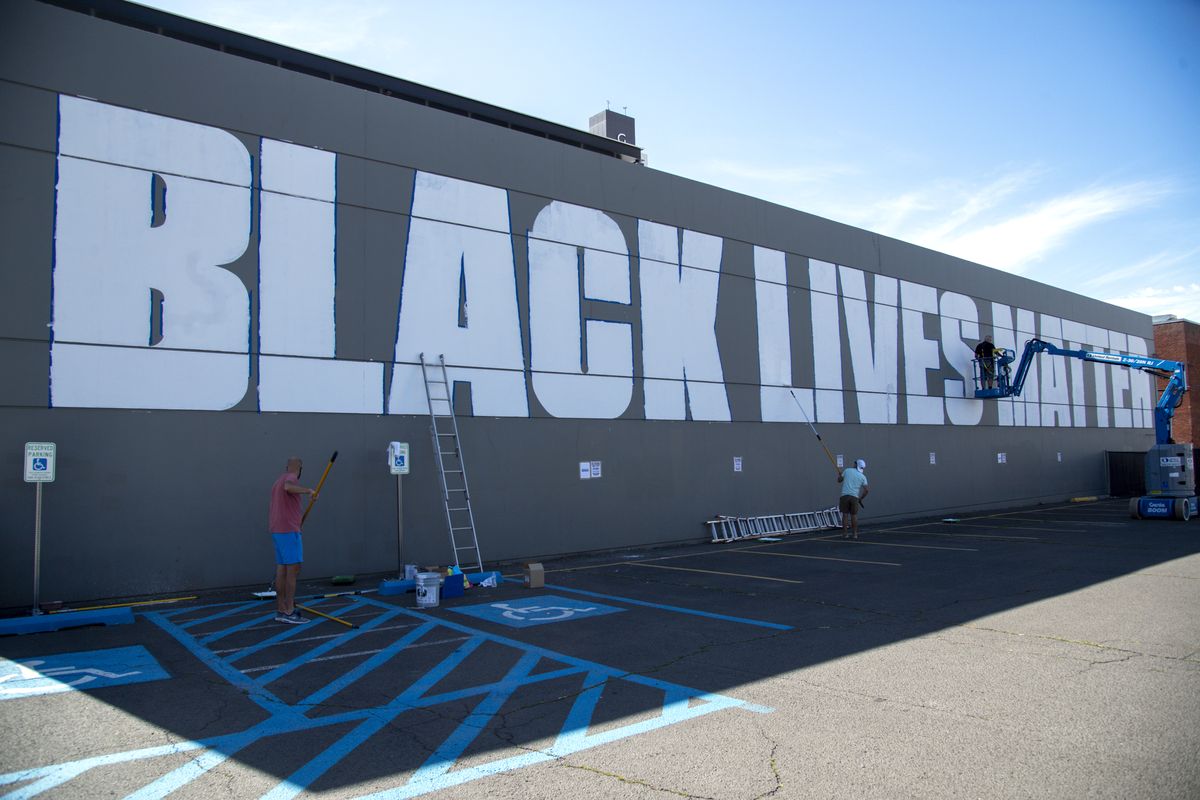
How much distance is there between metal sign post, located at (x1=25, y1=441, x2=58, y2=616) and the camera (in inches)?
386

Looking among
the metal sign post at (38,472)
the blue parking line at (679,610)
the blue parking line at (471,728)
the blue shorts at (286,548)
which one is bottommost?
the blue parking line at (679,610)

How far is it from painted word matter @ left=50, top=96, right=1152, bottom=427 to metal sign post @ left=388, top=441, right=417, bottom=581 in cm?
121

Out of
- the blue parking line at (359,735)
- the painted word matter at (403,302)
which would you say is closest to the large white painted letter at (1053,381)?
the painted word matter at (403,302)

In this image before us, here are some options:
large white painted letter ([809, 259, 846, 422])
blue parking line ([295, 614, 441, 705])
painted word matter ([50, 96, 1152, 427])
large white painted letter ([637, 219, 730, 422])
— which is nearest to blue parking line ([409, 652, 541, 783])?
blue parking line ([295, 614, 441, 705])

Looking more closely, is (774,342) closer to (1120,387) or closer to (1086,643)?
(1086,643)

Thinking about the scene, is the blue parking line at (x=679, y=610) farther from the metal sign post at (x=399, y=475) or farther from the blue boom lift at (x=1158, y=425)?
the blue boom lift at (x=1158, y=425)

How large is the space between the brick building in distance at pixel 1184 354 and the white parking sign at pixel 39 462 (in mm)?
48543

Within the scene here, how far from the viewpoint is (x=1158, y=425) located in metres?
24.5

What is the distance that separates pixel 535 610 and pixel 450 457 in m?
4.80

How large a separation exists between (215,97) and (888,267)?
66.6 ft

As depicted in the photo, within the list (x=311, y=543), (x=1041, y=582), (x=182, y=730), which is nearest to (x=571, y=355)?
(x=311, y=543)

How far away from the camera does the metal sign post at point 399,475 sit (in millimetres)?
12766

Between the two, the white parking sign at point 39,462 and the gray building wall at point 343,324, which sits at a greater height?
the gray building wall at point 343,324

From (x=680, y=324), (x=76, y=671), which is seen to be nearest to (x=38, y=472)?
(x=76, y=671)
